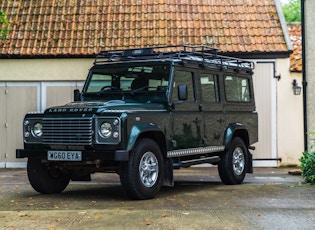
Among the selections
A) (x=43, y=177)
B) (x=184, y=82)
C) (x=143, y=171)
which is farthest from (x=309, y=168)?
(x=43, y=177)

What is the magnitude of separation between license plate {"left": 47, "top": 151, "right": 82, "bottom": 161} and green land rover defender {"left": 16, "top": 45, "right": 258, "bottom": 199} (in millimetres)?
15

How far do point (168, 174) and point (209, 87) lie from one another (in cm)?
244

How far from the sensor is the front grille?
10531mm

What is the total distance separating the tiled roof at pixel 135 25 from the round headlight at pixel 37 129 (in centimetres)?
785

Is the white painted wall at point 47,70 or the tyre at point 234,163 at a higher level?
the white painted wall at point 47,70

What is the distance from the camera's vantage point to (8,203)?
10445 millimetres

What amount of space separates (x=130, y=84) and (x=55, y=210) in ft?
10.8

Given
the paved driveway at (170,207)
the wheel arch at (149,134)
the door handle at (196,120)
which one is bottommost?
the paved driveway at (170,207)

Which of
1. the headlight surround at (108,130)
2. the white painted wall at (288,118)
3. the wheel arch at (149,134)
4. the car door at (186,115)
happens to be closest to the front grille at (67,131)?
the headlight surround at (108,130)

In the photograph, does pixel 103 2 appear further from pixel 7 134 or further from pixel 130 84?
pixel 130 84

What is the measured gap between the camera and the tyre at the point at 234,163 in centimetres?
1346

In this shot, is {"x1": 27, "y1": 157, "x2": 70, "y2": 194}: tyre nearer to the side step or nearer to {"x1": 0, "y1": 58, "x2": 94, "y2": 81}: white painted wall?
the side step

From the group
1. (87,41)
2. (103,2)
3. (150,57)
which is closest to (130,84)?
(150,57)

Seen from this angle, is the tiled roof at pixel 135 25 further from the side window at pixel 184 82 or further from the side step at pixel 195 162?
the side window at pixel 184 82
